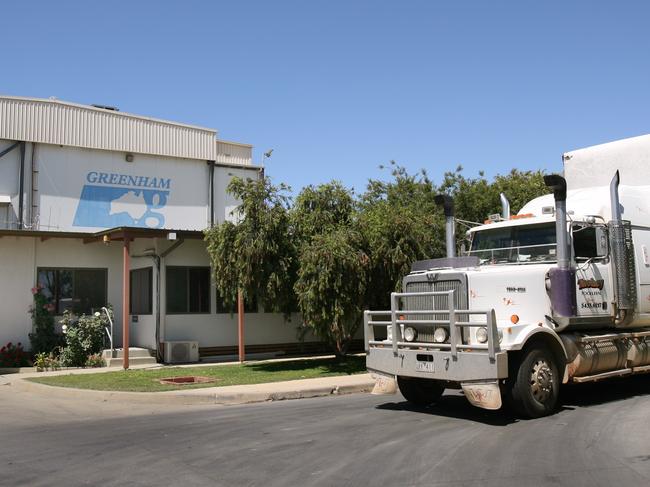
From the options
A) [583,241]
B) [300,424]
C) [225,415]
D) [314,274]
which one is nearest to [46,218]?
[314,274]

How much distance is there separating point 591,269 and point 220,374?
883 centimetres

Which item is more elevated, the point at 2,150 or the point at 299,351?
the point at 2,150

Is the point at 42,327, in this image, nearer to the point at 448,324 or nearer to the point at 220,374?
the point at 220,374

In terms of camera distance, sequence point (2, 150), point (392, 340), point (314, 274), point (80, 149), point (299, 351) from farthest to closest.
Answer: point (80, 149) → point (2, 150) → point (299, 351) → point (314, 274) → point (392, 340)

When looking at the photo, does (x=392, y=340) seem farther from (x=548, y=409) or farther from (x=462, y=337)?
(x=548, y=409)

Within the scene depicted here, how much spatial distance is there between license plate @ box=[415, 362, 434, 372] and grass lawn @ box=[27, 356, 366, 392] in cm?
527

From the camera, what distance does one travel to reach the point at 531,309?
31.2 ft

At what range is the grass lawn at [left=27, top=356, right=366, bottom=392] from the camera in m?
13.2

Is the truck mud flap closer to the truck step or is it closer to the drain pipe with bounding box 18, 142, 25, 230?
the truck step

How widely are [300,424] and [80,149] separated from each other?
18.0 meters

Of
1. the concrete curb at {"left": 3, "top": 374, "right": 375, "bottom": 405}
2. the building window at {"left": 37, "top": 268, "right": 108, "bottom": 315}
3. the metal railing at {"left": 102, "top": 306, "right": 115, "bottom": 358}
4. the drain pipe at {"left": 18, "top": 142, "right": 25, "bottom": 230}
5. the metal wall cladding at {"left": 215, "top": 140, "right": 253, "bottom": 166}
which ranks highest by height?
the metal wall cladding at {"left": 215, "top": 140, "right": 253, "bottom": 166}

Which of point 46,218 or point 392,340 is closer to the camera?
point 392,340

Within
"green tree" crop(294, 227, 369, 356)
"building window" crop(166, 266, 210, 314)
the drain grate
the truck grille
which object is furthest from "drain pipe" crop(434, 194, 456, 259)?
"building window" crop(166, 266, 210, 314)

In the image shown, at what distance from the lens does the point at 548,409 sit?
909 centimetres
